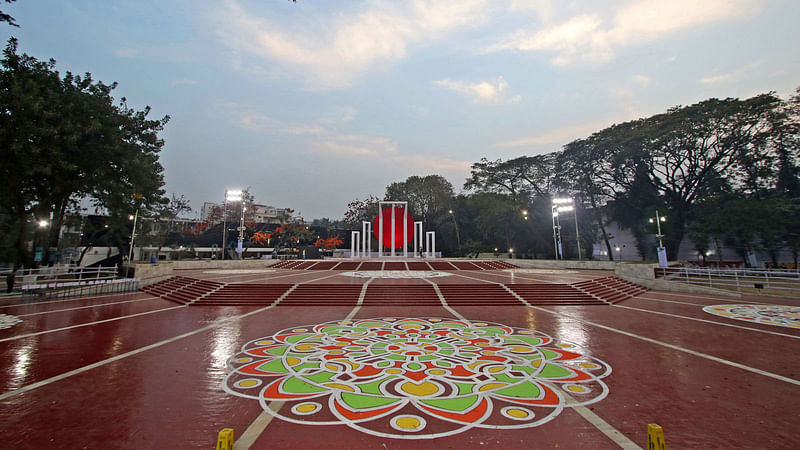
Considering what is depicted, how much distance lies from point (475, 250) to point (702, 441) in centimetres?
4419

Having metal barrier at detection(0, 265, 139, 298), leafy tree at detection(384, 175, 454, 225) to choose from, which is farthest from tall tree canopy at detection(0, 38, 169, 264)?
leafy tree at detection(384, 175, 454, 225)

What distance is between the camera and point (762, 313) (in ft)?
35.6

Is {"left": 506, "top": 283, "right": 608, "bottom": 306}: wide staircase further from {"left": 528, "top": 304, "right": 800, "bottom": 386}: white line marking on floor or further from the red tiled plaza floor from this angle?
{"left": 528, "top": 304, "right": 800, "bottom": 386}: white line marking on floor

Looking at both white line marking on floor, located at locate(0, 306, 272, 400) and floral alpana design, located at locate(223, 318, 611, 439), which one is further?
white line marking on floor, located at locate(0, 306, 272, 400)

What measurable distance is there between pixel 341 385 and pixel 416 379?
1.23 meters

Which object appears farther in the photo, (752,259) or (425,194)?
(425,194)

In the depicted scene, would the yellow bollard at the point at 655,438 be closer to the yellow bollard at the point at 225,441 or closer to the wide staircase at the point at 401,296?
the yellow bollard at the point at 225,441

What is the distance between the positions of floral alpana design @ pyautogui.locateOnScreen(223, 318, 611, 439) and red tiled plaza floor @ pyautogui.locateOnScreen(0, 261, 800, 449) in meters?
0.07

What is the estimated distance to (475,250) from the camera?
153 ft

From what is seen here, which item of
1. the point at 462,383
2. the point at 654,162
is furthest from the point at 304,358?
the point at 654,162

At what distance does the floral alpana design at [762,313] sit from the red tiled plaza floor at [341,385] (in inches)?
34.3

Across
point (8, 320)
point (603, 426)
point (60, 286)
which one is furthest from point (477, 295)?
point (60, 286)

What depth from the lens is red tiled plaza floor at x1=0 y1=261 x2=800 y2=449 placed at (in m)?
3.47

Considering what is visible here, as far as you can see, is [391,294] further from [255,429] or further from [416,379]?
[255,429]
